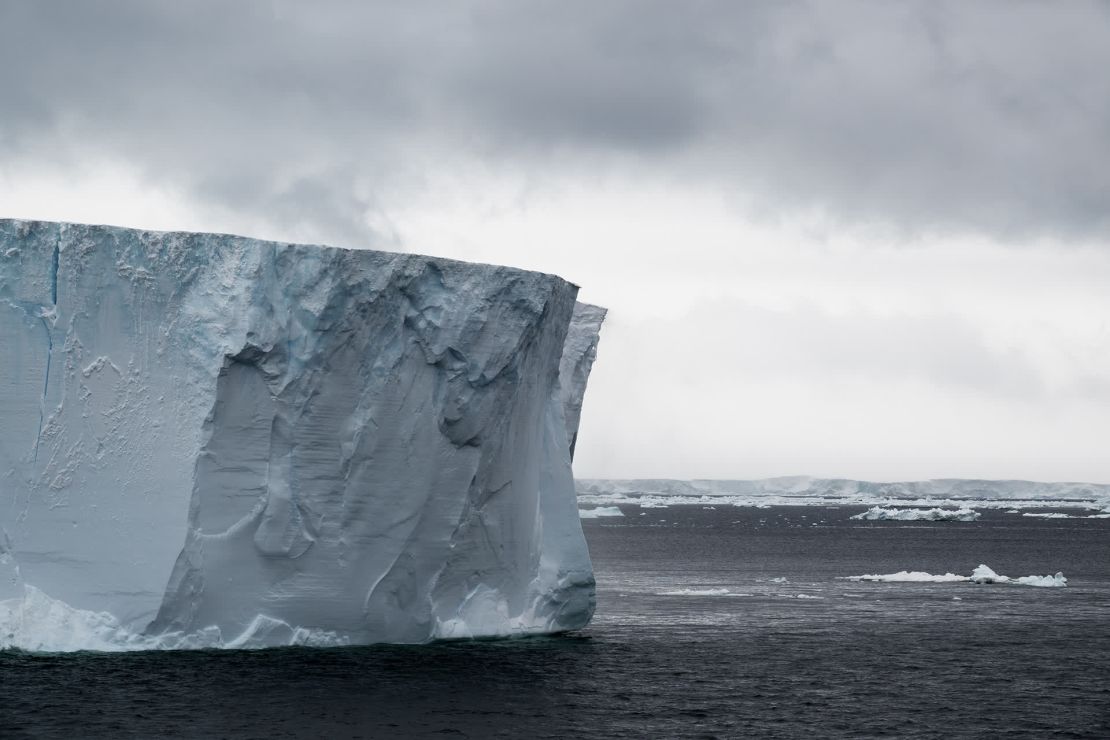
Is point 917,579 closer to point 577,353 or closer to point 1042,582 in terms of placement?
point 1042,582

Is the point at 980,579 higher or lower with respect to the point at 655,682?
higher

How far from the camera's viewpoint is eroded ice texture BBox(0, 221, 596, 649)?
60.1ft

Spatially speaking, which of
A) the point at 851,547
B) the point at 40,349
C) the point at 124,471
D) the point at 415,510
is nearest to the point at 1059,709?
the point at 415,510

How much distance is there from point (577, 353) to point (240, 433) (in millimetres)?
8949

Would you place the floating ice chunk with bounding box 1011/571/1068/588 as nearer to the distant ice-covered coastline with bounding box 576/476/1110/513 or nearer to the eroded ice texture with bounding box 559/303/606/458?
the eroded ice texture with bounding box 559/303/606/458

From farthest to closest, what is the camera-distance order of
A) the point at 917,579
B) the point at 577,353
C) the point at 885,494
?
the point at 885,494 → the point at 917,579 → the point at 577,353

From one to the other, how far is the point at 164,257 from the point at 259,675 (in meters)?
6.34

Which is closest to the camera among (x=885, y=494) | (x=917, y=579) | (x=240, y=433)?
(x=240, y=433)

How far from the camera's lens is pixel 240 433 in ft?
62.1

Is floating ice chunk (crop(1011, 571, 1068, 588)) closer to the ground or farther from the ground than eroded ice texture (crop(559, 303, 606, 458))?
closer to the ground

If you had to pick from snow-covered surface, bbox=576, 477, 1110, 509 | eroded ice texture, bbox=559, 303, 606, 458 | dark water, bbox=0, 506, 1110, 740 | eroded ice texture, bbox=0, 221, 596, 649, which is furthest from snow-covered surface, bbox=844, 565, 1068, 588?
snow-covered surface, bbox=576, 477, 1110, 509

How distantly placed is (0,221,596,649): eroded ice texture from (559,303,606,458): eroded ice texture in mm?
5408

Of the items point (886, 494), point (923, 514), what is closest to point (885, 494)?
point (886, 494)

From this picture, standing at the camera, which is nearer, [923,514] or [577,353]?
[577,353]
